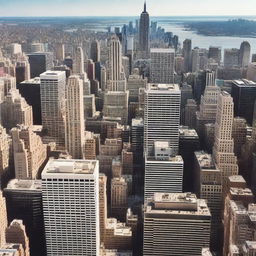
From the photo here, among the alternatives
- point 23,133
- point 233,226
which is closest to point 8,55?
point 23,133

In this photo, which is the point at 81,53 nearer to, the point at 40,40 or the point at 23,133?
the point at 40,40

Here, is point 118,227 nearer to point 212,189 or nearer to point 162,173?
point 162,173

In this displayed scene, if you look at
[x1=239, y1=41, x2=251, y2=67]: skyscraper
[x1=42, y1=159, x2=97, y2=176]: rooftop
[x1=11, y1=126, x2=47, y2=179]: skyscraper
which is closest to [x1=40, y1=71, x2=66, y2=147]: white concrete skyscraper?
[x1=11, y1=126, x2=47, y2=179]: skyscraper

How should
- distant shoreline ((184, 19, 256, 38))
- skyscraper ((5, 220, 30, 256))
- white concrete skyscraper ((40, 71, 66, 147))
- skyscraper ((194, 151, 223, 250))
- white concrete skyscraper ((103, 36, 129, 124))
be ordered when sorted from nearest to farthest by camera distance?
skyscraper ((5, 220, 30, 256))
skyscraper ((194, 151, 223, 250))
distant shoreline ((184, 19, 256, 38))
white concrete skyscraper ((40, 71, 66, 147))
white concrete skyscraper ((103, 36, 129, 124))

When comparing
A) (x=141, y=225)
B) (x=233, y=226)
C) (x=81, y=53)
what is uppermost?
(x=81, y=53)

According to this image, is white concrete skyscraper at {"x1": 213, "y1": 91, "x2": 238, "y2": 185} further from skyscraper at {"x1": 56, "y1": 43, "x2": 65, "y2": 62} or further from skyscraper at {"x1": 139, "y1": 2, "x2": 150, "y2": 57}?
skyscraper at {"x1": 56, "y1": 43, "x2": 65, "y2": 62}
